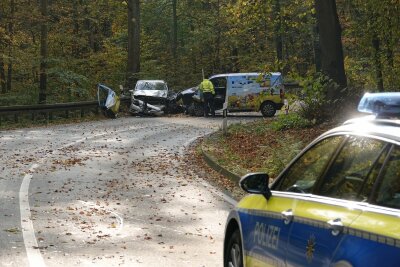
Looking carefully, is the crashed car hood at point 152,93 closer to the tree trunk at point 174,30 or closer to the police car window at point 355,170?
the tree trunk at point 174,30

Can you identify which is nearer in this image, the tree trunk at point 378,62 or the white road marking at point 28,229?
the white road marking at point 28,229

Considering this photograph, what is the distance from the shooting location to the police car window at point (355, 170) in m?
3.44

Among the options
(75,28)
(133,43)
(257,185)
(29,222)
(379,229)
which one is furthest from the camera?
(75,28)

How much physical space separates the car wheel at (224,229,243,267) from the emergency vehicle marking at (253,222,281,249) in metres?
0.49

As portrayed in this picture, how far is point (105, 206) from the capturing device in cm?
1072

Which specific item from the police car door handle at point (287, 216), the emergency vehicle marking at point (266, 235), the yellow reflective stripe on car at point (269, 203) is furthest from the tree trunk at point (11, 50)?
the police car door handle at point (287, 216)

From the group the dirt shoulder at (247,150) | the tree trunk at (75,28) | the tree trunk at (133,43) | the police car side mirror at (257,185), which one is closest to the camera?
the police car side mirror at (257,185)

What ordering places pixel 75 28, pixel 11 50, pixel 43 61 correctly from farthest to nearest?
pixel 75 28 → pixel 11 50 → pixel 43 61

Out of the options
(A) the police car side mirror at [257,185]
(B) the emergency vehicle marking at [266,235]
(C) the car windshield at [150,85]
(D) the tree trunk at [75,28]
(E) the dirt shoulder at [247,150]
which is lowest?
(E) the dirt shoulder at [247,150]

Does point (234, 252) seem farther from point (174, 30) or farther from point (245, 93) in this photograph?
point (174, 30)

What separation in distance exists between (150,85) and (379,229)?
33.3 m

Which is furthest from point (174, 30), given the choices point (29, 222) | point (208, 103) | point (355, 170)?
point (355, 170)

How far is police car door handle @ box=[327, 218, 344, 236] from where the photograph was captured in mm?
3332

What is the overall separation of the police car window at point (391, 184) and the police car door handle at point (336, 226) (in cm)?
24
